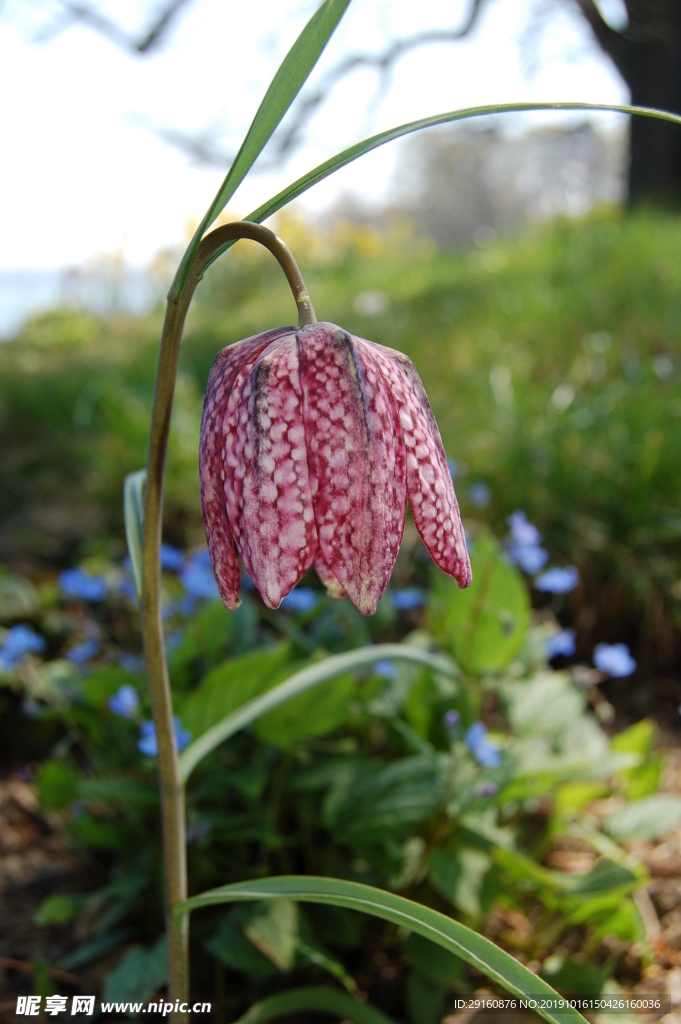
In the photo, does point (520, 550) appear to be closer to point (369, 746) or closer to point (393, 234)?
point (369, 746)

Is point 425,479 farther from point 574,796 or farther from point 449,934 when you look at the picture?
point 574,796

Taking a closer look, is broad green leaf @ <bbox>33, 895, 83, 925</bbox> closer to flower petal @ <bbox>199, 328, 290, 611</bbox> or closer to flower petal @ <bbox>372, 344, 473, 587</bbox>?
flower petal @ <bbox>199, 328, 290, 611</bbox>

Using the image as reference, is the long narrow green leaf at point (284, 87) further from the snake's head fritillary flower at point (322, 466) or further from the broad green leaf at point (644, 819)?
the broad green leaf at point (644, 819)

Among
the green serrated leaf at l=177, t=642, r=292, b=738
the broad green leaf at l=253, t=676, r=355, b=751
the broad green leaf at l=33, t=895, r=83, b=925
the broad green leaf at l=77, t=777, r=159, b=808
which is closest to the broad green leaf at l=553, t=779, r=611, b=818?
the broad green leaf at l=253, t=676, r=355, b=751

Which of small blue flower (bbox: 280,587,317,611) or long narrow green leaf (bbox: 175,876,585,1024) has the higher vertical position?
small blue flower (bbox: 280,587,317,611)

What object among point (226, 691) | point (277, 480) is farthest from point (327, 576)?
point (226, 691)

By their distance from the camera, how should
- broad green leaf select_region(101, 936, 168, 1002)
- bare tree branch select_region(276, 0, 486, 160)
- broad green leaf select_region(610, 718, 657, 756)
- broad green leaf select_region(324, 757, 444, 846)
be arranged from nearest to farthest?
broad green leaf select_region(101, 936, 168, 1002) → broad green leaf select_region(324, 757, 444, 846) → broad green leaf select_region(610, 718, 657, 756) → bare tree branch select_region(276, 0, 486, 160)
